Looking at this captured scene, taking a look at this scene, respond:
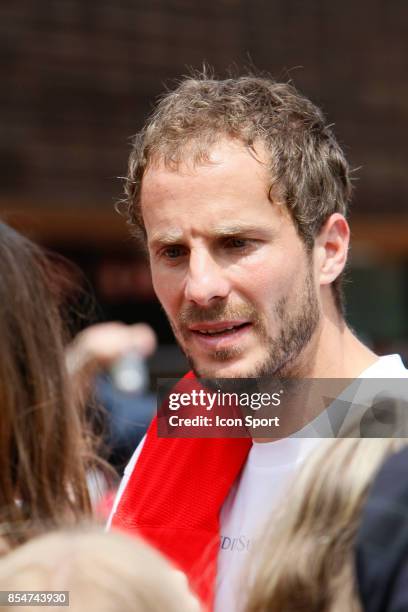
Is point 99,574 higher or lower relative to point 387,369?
higher

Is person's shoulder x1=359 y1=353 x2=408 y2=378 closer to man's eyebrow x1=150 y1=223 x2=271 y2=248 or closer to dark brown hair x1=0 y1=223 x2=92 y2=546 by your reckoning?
man's eyebrow x1=150 y1=223 x2=271 y2=248

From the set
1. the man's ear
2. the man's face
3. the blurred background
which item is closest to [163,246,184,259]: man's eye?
the man's face

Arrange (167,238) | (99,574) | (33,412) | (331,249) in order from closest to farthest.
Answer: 1. (99,574)
2. (33,412)
3. (167,238)
4. (331,249)

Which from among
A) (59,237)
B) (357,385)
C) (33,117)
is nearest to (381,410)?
(357,385)

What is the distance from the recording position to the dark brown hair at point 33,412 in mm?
1644

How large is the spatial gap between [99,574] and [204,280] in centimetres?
100

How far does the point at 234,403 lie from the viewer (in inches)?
87.5

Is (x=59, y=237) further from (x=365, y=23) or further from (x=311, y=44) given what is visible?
(x=365, y=23)

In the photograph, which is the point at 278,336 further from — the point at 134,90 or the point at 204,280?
the point at 134,90

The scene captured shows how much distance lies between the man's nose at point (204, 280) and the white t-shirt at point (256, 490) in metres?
0.34

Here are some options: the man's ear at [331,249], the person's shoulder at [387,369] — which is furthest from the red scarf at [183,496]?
the man's ear at [331,249]

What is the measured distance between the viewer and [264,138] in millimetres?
2217

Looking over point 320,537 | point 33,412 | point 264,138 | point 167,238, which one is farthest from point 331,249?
point 320,537

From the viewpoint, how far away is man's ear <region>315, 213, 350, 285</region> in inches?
89.3
